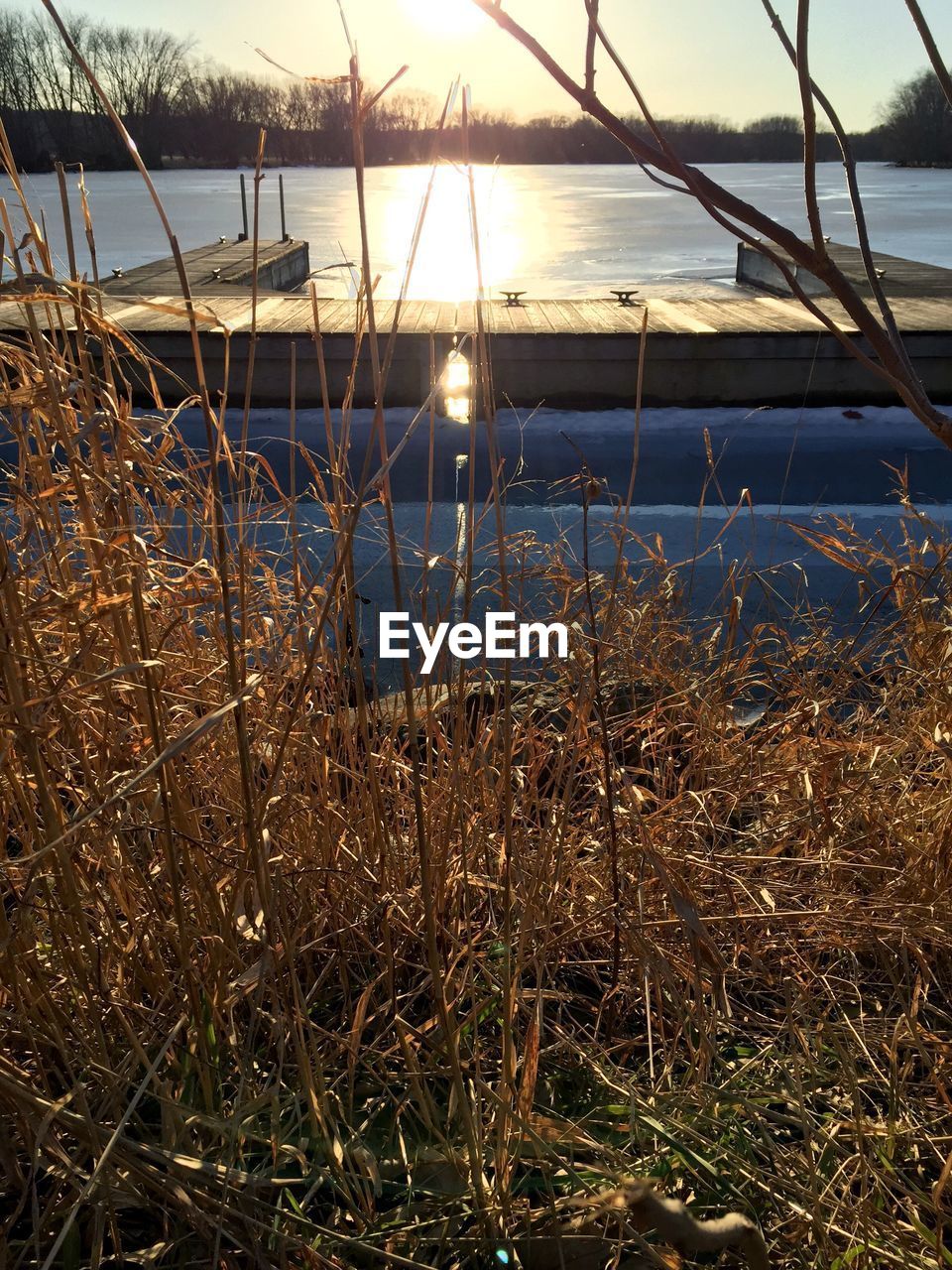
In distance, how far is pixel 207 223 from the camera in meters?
18.1

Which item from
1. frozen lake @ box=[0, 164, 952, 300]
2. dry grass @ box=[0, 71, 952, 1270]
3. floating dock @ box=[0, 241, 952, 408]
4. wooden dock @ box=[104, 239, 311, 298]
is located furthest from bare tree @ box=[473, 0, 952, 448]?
wooden dock @ box=[104, 239, 311, 298]

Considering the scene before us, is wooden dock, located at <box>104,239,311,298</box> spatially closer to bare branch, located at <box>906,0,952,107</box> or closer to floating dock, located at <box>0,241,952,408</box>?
floating dock, located at <box>0,241,952,408</box>

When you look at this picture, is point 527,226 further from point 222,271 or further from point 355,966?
point 355,966

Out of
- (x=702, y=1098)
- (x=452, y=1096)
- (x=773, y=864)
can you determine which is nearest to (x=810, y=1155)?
(x=702, y=1098)

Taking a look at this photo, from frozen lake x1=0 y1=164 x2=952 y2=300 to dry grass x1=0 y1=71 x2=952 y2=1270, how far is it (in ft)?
14.5

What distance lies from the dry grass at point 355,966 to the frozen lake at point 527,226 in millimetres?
4432

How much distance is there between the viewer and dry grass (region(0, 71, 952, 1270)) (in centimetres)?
90

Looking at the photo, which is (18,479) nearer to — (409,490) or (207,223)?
(409,490)

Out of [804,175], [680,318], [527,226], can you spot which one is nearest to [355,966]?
[804,175]

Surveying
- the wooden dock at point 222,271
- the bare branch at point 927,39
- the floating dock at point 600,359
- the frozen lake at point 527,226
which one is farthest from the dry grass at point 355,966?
the wooden dock at point 222,271

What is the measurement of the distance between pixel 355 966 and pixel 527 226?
20.7m

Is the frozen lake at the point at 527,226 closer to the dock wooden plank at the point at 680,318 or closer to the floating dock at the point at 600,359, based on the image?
the floating dock at the point at 600,359

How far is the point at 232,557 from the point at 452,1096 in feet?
2.24

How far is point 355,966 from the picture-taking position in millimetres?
1282
